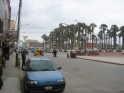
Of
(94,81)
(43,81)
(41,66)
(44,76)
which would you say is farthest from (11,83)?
(94,81)

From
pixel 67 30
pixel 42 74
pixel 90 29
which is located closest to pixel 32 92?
pixel 42 74

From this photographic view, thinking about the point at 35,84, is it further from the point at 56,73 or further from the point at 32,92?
the point at 56,73

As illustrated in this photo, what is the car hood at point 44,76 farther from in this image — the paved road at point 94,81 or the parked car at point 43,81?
the paved road at point 94,81

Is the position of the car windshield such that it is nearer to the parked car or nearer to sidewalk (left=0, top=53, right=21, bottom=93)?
the parked car

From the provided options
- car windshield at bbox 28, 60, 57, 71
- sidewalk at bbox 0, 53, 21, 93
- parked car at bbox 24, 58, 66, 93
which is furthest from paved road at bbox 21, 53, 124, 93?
sidewalk at bbox 0, 53, 21, 93

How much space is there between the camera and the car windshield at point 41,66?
8.69 m

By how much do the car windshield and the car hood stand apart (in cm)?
51

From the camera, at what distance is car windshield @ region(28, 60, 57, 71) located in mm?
8688

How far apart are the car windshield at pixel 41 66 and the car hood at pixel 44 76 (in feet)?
1.66

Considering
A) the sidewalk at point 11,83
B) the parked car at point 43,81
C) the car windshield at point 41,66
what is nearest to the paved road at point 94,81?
the parked car at point 43,81

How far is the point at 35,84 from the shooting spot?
7266mm

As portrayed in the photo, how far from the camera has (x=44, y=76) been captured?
25.0 ft

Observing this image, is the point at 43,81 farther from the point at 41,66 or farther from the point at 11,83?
the point at 11,83

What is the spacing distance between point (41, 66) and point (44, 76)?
130 cm
